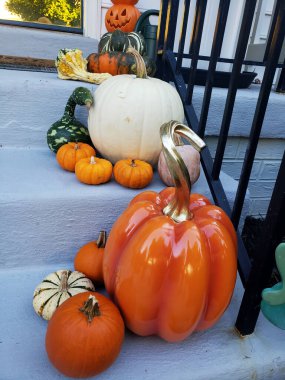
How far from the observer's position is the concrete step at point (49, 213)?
1.07 m

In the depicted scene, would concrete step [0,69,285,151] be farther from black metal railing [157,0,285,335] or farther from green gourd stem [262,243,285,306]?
green gourd stem [262,243,285,306]

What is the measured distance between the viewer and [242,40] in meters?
0.95

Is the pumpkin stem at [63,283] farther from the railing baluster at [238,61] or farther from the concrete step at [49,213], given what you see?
the railing baluster at [238,61]

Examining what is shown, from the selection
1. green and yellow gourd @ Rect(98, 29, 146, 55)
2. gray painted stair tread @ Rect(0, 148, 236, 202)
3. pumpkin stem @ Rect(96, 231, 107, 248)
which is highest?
green and yellow gourd @ Rect(98, 29, 146, 55)

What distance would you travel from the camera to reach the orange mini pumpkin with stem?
749mm

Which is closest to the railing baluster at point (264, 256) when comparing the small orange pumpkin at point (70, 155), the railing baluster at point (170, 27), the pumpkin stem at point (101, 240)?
the pumpkin stem at point (101, 240)

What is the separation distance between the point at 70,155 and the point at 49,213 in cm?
28

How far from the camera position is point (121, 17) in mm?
2555

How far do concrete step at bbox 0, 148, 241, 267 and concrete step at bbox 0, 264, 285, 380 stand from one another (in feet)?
0.60

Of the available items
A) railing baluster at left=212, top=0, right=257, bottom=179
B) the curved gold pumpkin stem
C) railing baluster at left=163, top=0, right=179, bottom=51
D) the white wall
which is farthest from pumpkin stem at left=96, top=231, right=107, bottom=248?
the white wall

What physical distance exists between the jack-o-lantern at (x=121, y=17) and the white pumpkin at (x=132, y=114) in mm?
1550

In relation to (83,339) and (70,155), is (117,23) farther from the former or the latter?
(83,339)

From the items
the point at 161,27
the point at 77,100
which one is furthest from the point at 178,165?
the point at 161,27

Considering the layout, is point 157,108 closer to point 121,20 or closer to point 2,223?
point 2,223
